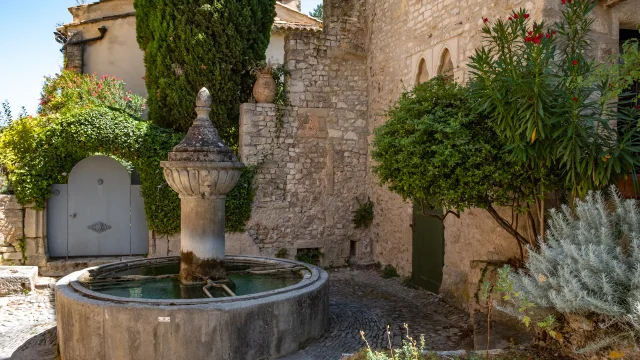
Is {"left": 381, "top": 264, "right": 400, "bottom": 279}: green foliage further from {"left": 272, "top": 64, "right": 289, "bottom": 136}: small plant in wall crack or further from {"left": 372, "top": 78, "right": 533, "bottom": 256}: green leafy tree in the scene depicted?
{"left": 372, "top": 78, "right": 533, "bottom": 256}: green leafy tree

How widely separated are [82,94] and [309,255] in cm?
656

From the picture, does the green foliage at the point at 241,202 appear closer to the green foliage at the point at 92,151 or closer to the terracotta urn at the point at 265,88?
the green foliage at the point at 92,151

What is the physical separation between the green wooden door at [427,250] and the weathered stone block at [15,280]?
6.49m

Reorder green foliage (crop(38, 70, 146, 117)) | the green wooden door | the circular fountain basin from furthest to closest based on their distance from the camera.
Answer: green foliage (crop(38, 70, 146, 117)) < the green wooden door < the circular fountain basin

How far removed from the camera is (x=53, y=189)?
10.8 m

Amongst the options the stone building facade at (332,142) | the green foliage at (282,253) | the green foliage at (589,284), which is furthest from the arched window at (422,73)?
the green foliage at (589,284)

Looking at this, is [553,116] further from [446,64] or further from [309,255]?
[309,255]

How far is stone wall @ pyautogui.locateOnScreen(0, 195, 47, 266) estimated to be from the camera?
10.1 metres

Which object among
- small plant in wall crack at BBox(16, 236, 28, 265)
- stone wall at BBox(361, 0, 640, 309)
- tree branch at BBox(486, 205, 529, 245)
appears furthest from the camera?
small plant in wall crack at BBox(16, 236, 28, 265)

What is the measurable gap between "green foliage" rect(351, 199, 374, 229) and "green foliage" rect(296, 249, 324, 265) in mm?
1007

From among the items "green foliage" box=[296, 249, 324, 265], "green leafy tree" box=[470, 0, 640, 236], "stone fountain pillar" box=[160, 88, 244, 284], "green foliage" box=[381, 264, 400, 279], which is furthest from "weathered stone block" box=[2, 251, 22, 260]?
"green leafy tree" box=[470, 0, 640, 236]

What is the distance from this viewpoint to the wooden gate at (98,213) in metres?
11.0

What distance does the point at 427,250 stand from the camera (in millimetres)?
9242

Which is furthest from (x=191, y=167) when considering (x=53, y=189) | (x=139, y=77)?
(x=139, y=77)
